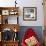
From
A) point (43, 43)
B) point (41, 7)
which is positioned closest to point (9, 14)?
point (41, 7)

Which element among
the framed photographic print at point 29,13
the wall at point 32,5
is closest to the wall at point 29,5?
the wall at point 32,5

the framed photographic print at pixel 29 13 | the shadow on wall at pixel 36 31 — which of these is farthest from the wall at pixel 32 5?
the framed photographic print at pixel 29 13

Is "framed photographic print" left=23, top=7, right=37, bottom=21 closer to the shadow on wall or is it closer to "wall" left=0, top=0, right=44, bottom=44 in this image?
"wall" left=0, top=0, right=44, bottom=44

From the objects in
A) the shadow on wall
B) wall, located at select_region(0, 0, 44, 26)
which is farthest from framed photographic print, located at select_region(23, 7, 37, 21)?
the shadow on wall

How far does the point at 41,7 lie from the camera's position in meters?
5.93

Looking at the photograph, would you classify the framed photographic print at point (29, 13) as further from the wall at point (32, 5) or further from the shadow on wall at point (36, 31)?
the shadow on wall at point (36, 31)

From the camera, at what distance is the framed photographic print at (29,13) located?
589 centimetres

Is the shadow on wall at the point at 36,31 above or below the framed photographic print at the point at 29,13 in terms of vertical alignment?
below

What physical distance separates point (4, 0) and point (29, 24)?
1.30 m

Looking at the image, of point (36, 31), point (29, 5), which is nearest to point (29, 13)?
point (29, 5)

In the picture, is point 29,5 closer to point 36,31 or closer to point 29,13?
point 29,13

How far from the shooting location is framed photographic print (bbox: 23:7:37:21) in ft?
19.3

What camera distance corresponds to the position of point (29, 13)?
592 centimetres

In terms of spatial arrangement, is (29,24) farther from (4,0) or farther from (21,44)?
(4,0)
